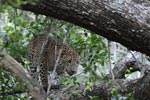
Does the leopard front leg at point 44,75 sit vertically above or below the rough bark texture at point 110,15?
below

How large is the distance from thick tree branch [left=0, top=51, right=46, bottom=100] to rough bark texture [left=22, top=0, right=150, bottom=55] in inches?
17.7

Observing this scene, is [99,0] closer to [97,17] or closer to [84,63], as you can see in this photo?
[97,17]

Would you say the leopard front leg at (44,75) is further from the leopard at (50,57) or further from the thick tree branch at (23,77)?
the thick tree branch at (23,77)

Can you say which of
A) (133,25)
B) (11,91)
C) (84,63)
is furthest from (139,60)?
(133,25)

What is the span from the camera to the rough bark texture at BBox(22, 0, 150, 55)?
264 cm

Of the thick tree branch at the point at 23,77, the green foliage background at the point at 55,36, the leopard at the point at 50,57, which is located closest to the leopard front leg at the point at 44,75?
the leopard at the point at 50,57

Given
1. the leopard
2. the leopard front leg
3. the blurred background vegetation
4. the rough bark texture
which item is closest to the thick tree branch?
the rough bark texture

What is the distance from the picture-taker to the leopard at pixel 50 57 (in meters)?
4.43

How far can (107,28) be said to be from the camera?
2795 millimetres

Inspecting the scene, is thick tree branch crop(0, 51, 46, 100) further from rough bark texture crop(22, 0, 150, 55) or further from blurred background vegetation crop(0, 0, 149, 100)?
blurred background vegetation crop(0, 0, 149, 100)

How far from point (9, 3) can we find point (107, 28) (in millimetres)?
977

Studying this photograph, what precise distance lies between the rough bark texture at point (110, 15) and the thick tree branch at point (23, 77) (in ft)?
1.47

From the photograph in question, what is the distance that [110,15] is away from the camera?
2754 millimetres

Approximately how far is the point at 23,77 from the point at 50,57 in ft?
5.89
